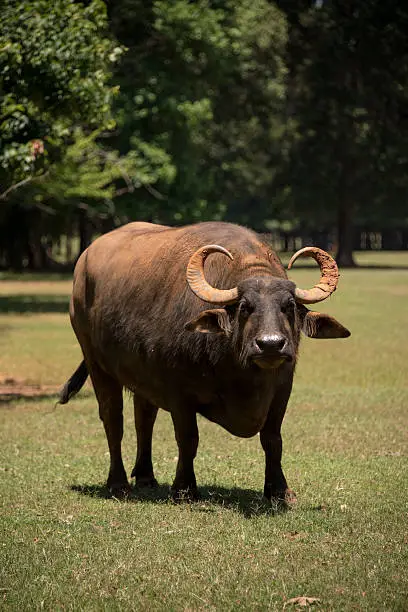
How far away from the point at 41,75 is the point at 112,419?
8.27m

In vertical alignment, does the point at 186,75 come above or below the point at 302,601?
above

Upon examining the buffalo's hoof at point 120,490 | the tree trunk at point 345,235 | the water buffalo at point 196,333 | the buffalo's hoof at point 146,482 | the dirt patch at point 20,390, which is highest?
the water buffalo at point 196,333

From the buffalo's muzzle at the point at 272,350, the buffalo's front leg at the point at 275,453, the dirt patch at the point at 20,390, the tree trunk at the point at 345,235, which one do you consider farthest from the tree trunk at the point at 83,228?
the buffalo's muzzle at the point at 272,350

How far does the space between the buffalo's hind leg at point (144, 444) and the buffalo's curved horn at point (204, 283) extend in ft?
8.07

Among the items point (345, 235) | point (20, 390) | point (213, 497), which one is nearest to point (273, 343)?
point (213, 497)

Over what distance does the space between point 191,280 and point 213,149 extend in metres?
63.8

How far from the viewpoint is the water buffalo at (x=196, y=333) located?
8734 millimetres

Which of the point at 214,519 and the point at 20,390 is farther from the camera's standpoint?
the point at 20,390

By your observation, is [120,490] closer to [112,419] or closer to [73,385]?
[112,419]

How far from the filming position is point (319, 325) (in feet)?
30.1

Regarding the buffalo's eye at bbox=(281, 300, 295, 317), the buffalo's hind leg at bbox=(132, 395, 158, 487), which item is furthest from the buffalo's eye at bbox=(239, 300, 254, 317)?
the buffalo's hind leg at bbox=(132, 395, 158, 487)

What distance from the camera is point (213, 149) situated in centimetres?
7181

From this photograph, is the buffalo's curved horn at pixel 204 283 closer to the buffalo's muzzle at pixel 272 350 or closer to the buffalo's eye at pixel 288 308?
the buffalo's eye at pixel 288 308

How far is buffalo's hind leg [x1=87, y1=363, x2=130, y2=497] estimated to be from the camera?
1039 centimetres
